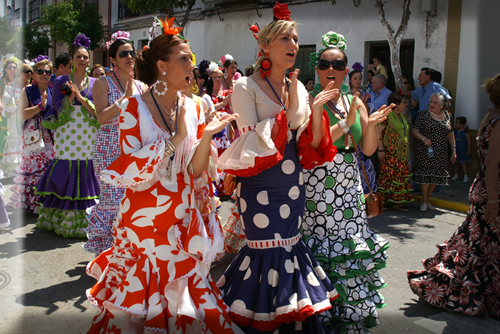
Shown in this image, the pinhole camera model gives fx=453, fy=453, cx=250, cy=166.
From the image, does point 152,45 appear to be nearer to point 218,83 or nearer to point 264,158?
point 264,158

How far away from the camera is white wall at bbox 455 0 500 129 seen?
8.97 metres

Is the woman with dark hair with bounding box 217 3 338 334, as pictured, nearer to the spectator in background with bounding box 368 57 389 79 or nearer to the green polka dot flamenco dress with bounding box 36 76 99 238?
the green polka dot flamenco dress with bounding box 36 76 99 238

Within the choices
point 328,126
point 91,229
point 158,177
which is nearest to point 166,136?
point 158,177

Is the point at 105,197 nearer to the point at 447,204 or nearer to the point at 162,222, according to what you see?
the point at 162,222

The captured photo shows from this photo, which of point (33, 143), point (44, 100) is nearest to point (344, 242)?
point (44, 100)

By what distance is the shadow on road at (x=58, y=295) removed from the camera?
381cm

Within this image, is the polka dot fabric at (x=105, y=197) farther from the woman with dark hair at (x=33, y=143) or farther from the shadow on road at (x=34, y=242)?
the woman with dark hair at (x=33, y=143)

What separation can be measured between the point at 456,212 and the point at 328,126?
546 cm

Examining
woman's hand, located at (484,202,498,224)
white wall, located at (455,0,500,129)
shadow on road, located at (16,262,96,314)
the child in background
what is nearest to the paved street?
shadow on road, located at (16,262,96,314)

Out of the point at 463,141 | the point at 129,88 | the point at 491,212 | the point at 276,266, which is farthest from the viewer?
the point at 463,141

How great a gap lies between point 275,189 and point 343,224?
672mm

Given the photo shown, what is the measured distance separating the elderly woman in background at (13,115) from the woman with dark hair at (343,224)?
5.24 m

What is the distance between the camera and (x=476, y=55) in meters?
9.62

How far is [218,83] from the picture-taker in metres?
8.68
